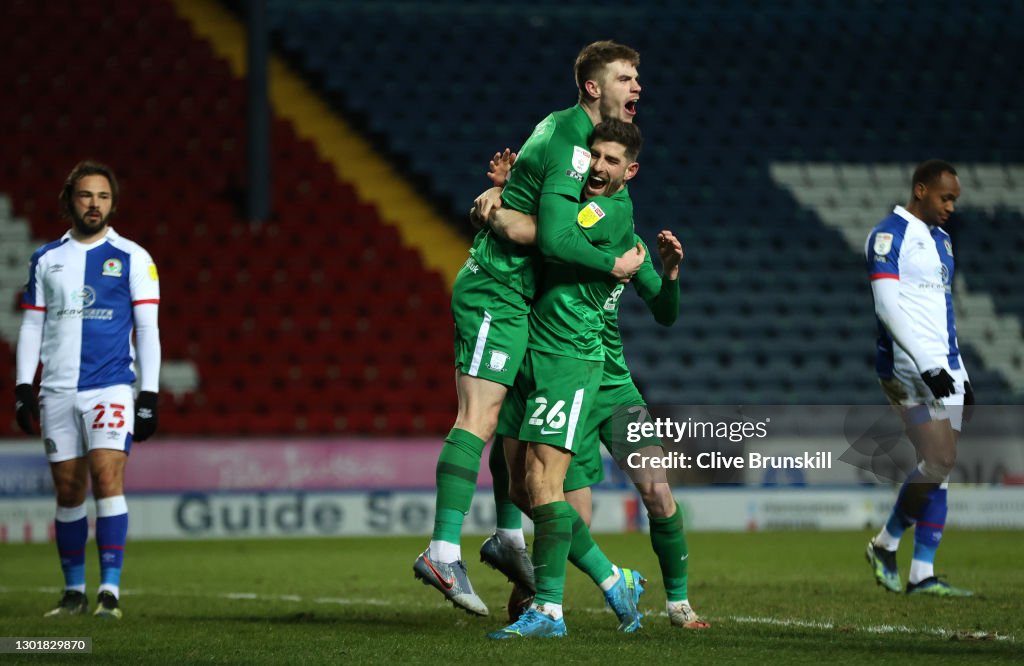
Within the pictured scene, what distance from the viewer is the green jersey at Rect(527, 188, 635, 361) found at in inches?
223

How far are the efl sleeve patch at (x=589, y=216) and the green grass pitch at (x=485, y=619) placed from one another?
5.00 feet

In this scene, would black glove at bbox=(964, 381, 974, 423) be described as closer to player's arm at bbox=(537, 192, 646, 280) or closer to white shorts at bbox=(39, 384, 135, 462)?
player's arm at bbox=(537, 192, 646, 280)

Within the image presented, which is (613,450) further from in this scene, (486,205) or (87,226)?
(87,226)

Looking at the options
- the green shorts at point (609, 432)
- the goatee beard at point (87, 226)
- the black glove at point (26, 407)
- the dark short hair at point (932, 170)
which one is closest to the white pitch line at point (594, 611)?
the green shorts at point (609, 432)

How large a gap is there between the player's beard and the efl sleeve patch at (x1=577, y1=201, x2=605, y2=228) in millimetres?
2605

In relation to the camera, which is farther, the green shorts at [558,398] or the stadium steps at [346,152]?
the stadium steps at [346,152]

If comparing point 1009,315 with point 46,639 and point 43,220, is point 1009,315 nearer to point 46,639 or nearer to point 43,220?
point 43,220

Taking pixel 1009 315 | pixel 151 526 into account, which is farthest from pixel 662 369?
pixel 151 526

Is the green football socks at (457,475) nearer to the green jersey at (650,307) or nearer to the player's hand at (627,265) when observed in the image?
the green jersey at (650,307)

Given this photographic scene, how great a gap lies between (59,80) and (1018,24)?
12.9 m

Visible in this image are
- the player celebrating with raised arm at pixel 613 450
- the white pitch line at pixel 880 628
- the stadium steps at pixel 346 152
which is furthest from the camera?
the stadium steps at pixel 346 152

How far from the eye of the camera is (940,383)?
22.9 ft

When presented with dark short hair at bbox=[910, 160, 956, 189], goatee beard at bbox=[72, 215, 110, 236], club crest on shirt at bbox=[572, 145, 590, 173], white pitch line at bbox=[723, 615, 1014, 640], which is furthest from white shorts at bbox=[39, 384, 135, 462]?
dark short hair at bbox=[910, 160, 956, 189]

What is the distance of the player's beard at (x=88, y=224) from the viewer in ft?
23.0
